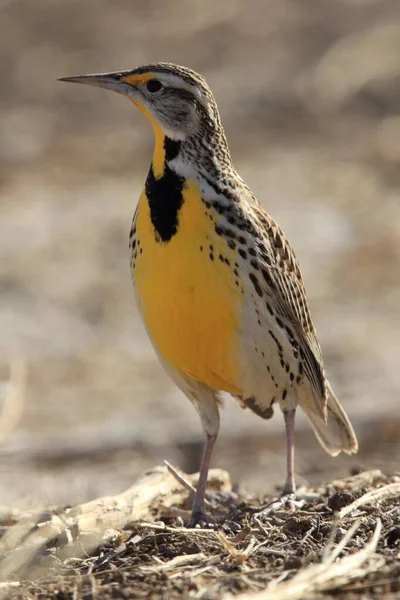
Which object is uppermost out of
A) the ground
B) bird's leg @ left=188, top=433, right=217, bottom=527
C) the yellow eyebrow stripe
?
the yellow eyebrow stripe

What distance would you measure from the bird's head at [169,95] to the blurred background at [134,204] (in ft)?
5.10

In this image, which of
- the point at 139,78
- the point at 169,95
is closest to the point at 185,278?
the point at 169,95

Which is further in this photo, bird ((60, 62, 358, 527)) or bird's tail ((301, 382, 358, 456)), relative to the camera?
bird's tail ((301, 382, 358, 456))

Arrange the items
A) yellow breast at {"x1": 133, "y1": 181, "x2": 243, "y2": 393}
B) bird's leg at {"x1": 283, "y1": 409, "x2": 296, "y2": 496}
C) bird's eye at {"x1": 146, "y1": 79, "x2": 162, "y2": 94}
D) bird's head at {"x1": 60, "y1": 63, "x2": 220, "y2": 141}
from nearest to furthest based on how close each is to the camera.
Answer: yellow breast at {"x1": 133, "y1": 181, "x2": 243, "y2": 393} → bird's head at {"x1": 60, "y1": 63, "x2": 220, "y2": 141} → bird's eye at {"x1": 146, "y1": 79, "x2": 162, "y2": 94} → bird's leg at {"x1": 283, "y1": 409, "x2": 296, "y2": 496}

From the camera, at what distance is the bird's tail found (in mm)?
6547

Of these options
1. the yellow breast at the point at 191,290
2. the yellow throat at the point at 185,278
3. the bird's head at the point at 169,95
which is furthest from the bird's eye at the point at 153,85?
the yellow breast at the point at 191,290

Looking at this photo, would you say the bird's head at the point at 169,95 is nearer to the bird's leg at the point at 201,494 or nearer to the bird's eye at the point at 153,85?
the bird's eye at the point at 153,85

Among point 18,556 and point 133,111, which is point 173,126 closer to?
point 18,556

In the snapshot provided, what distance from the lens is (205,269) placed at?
540 centimetres

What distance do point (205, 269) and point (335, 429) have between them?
5.10ft

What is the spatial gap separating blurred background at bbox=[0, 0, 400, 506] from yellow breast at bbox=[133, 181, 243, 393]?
37.7 inches

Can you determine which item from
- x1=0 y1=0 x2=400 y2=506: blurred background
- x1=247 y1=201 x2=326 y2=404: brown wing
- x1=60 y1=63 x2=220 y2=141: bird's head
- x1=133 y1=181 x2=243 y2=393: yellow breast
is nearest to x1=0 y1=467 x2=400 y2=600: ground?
x1=247 y1=201 x2=326 y2=404: brown wing

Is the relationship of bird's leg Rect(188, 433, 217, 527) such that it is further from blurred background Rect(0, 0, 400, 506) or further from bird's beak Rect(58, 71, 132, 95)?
bird's beak Rect(58, 71, 132, 95)

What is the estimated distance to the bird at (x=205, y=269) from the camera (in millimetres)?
5441
